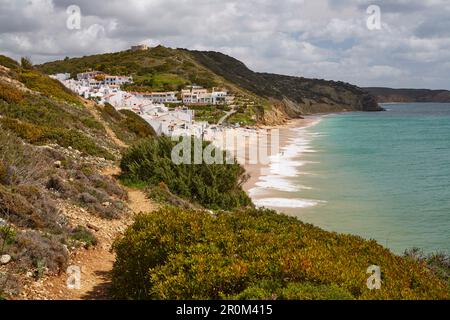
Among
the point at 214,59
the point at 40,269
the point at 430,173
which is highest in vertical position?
the point at 214,59

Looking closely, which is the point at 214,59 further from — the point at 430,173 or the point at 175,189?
the point at 175,189

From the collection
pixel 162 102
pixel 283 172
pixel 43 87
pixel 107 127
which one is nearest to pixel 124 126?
pixel 107 127

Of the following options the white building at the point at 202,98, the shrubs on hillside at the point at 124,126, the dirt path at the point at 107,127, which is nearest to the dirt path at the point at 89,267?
the dirt path at the point at 107,127

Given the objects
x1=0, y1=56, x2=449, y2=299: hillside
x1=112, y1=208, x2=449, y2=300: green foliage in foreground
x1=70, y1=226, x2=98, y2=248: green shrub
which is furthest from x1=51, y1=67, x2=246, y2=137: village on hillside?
x1=112, y1=208, x2=449, y2=300: green foliage in foreground

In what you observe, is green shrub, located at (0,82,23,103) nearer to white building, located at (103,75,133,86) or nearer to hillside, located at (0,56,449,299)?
hillside, located at (0,56,449,299)

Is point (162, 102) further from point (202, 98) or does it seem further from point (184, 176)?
point (184, 176)

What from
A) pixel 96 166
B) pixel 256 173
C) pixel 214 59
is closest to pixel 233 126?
pixel 256 173

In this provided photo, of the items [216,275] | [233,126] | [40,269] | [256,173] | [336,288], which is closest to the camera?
[336,288]
